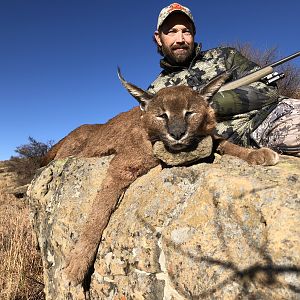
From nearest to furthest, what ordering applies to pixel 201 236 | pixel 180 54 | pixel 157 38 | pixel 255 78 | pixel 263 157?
pixel 201 236, pixel 263 157, pixel 255 78, pixel 180 54, pixel 157 38

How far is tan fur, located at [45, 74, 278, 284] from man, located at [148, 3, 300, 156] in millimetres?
819

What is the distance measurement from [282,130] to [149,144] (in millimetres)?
2299

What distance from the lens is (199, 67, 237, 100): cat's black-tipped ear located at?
3.56 m

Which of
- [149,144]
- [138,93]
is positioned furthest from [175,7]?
[149,144]

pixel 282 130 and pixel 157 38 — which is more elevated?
pixel 157 38

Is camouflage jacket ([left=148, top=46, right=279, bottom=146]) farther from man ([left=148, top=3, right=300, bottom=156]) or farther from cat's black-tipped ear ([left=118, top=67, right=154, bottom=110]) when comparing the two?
cat's black-tipped ear ([left=118, top=67, right=154, bottom=110])

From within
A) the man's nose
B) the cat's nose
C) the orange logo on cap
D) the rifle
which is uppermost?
the orange logo on cap

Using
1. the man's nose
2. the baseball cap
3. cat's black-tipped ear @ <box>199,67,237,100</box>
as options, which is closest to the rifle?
cat's black-tipped ear @ <box>199,67,237,100</box>

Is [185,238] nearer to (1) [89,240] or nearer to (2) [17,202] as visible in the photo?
(1) [89,240]

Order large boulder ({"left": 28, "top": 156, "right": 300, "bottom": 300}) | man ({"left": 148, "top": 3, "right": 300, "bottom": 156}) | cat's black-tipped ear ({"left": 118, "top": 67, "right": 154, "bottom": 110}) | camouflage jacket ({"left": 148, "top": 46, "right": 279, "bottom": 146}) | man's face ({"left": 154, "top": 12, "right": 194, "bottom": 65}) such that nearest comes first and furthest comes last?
large boulder ({"left": 28, "top": 156, "right": 300, "bottom": 300}) → cat's black-tipped ear ({"left": 118, "top": 67, "right": 154, "bottom": 110}) → camouflage jacket ({"left": 148, "top": 46, "right": 279, "bottom": 146}) → man ({"left": 148, "top": 3, "right": 300, "bottom": 156}) → man's face ({"left": 154, "top": 12, "right": 194, "bottom": 65})

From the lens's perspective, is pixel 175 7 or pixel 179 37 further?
pixel 179 37

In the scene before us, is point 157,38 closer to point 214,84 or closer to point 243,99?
point 243,99

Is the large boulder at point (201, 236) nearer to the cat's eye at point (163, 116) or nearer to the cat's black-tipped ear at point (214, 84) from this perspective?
the cat's eye at point (163, 116)

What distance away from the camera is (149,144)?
153 inches
